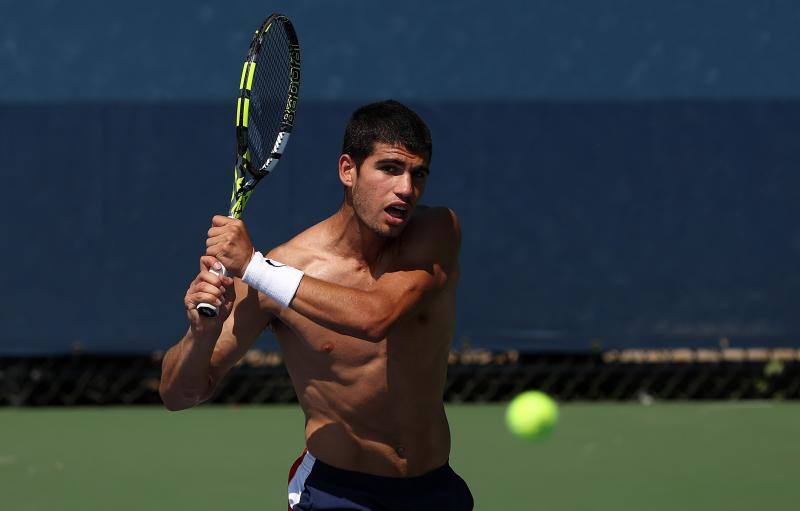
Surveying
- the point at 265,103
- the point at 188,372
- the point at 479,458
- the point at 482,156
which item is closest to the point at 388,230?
the point at 188,372

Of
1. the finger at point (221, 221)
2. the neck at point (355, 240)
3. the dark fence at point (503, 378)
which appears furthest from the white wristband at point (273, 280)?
the dark fence at point (503, 378)

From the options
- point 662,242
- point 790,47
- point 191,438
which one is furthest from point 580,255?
point 191,438

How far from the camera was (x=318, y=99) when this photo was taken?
290 inches

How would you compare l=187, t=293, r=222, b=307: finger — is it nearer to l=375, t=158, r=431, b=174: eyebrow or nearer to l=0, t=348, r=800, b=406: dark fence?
l=375, t=158, r=431, b=174: eyebrow

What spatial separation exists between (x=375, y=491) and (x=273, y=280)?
25.6 inches

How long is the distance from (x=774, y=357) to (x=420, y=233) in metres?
4.88

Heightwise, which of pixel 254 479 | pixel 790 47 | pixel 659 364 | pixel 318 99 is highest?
pixel 790 47

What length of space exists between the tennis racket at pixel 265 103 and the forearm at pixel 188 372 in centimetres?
37

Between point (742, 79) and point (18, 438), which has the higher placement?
point (742, 79)

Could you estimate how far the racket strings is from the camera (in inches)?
147

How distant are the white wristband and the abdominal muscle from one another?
0.93ft

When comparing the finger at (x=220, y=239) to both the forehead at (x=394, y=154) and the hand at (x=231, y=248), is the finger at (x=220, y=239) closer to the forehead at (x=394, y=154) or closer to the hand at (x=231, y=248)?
the hand at (x=231, y=248)

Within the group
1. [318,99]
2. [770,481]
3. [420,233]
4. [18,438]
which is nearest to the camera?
[420,233]

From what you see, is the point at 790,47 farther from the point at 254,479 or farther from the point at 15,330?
the point at 15,330
